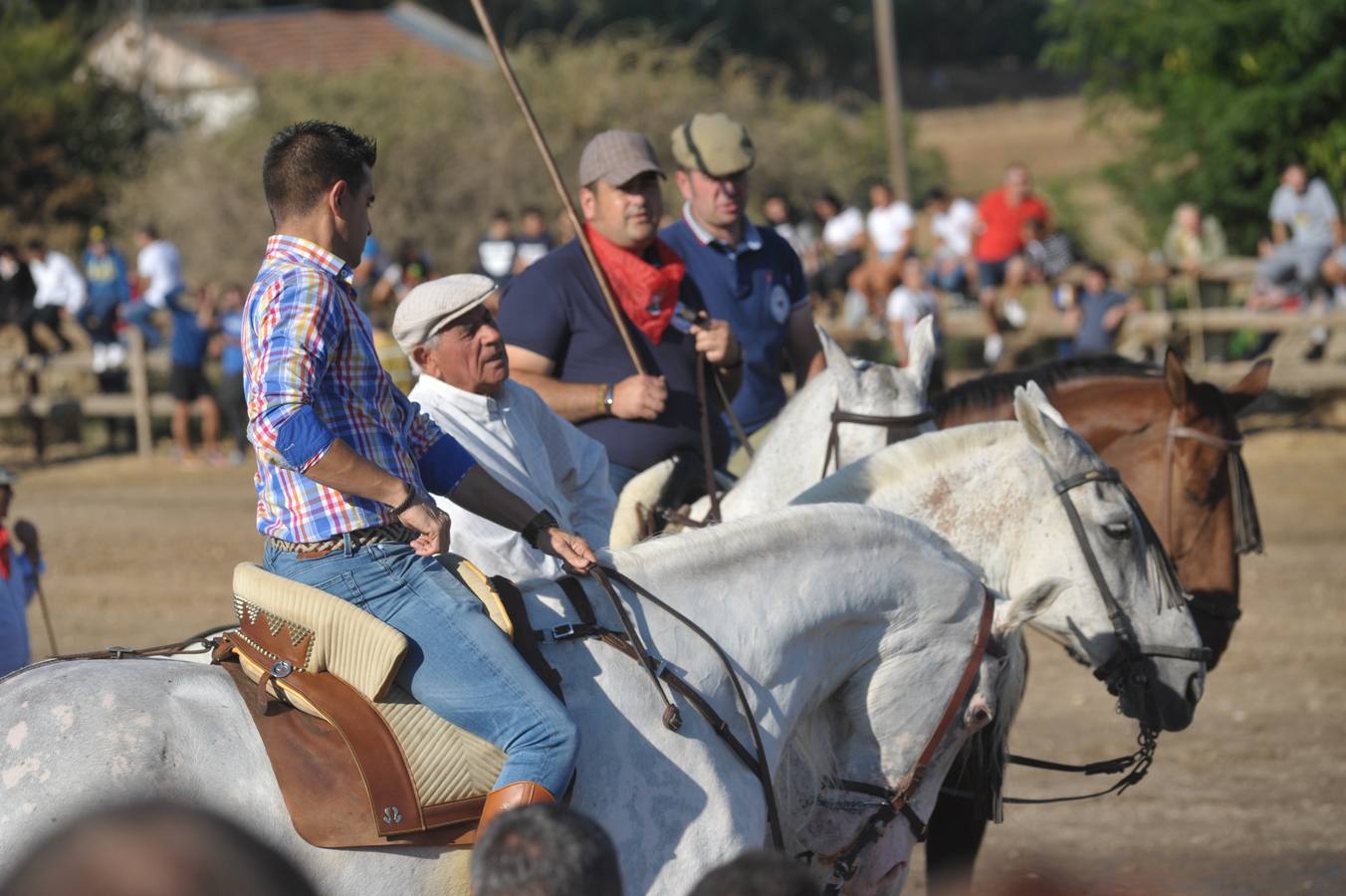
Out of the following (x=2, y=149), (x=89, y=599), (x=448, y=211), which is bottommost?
(x=89, y=599)

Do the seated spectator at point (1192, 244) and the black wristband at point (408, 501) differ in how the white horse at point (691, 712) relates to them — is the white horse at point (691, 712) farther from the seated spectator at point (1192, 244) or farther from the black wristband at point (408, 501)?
the seated spectator at point (1192, 244)

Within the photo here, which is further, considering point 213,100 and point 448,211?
point 213,100

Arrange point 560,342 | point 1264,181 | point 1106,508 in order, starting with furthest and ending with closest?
1. point 1264,181
2. point 560,342
3. point 1106,508

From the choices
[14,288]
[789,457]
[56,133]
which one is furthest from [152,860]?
[56,133]

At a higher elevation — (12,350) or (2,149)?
(2,149)

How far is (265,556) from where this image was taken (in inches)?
139

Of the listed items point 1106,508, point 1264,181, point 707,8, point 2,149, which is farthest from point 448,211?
point 707,8

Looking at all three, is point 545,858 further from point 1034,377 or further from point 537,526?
point 1034,377

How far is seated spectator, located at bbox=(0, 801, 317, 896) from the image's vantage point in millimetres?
1431

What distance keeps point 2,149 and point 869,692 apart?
29.2 metres

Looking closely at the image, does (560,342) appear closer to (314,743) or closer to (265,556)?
(265,556)

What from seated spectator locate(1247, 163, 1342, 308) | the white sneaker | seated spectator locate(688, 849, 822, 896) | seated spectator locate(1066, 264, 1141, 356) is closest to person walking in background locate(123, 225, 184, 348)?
the white sneaker

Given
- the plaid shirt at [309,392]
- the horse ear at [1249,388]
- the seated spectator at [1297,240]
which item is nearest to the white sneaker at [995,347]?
the seated spectator at [1297,240]

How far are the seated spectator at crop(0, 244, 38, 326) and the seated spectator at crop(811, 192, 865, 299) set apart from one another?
10.2m
